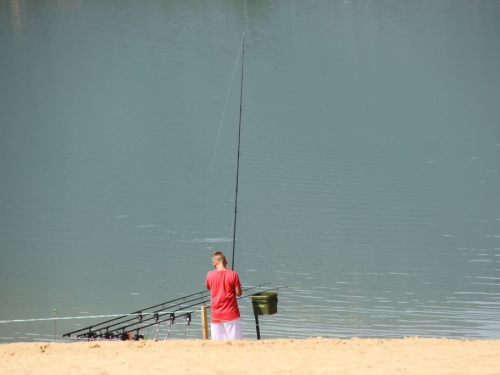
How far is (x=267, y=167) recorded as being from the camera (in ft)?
53.2

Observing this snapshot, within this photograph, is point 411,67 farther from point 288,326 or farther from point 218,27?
point 288,326

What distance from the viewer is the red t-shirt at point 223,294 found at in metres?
7.14

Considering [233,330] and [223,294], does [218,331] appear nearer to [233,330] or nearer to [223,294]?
[233,330]

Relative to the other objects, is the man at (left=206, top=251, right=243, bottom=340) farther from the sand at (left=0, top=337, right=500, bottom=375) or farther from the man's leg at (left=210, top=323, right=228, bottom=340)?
the sand at (left=0, top=337, right=500, bottom=375)

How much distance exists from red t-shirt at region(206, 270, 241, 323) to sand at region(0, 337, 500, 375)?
308 millimetres

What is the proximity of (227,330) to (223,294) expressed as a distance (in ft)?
1.21

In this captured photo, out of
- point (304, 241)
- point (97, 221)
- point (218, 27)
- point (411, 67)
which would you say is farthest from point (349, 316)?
point (218, 27)

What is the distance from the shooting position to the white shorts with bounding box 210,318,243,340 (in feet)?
23.9

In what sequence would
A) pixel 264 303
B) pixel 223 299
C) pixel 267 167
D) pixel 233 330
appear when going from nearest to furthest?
1. pixel 223 299
2. pixel 233 330
3. pixel 264 303
4. pixel 267 167

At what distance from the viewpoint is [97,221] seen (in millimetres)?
14398

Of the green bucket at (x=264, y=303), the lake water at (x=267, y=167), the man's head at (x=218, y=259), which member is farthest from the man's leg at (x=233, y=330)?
the lake water at (x=267, y=167)

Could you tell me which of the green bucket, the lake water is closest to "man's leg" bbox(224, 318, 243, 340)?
the green bucket

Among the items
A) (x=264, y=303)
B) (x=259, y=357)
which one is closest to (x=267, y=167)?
(x=264, y=303)

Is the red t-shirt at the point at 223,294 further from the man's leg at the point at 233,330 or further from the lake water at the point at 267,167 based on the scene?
the lake water at the point at 267,167
